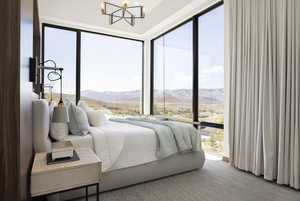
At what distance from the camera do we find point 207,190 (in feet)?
6.93

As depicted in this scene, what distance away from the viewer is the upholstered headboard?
5.32 feet

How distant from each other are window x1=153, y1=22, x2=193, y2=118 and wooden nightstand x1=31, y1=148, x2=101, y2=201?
3008 millimetres

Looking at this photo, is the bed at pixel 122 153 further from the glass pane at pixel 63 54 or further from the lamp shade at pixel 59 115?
the glass pane at pixel 63 54

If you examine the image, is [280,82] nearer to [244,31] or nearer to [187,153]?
[244,31]

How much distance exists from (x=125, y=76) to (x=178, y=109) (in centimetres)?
198

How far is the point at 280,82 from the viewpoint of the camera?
2.28 metres

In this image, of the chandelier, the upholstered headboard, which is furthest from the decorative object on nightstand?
the chandelier

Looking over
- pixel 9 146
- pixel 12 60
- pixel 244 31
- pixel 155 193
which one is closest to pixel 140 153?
pixel 155 193

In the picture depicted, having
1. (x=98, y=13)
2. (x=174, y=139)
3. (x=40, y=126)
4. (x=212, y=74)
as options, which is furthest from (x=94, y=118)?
(x=98, y=13)

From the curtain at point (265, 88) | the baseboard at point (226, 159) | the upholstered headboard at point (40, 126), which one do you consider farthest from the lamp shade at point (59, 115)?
the baseboard at point (226, 159)

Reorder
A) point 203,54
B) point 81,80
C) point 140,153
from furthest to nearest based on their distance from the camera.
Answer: point 81,80, point 203,54, point 140,153

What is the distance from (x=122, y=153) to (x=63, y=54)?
357 centimetres

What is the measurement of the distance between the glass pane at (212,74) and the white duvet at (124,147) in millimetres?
1694

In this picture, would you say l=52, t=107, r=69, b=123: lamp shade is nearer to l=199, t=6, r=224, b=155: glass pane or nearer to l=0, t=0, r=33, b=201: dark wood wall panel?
l=0, t=0, r=33, b=201: dark wood wall panel
